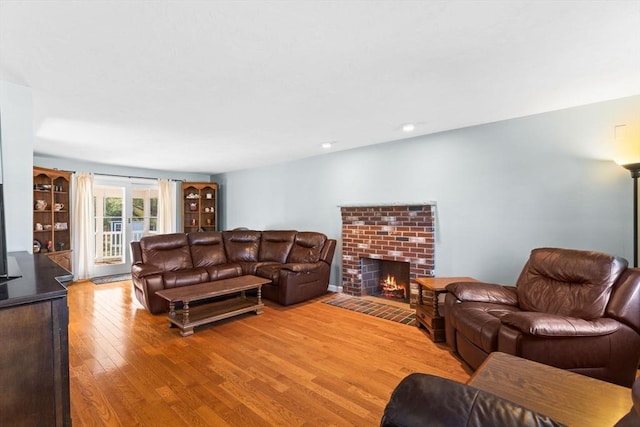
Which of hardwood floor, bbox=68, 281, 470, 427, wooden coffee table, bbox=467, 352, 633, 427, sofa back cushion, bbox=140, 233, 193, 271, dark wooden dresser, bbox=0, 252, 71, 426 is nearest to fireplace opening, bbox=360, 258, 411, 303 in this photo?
hardwood floor, bbox=68, 281, 470, 427

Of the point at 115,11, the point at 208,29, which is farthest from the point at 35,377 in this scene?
the point at 208,29

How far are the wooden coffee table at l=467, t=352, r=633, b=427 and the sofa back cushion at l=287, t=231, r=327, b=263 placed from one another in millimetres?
3396

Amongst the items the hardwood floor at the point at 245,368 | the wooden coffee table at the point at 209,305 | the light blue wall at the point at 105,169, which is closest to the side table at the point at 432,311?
the hardwood floor at the point at 245,368

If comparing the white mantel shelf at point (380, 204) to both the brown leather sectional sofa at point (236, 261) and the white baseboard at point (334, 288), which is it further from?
the white baseboard at point (334, 288)

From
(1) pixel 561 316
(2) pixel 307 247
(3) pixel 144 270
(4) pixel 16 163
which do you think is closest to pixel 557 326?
(1) pixel 561 316

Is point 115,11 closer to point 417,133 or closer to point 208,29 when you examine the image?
point 208,29

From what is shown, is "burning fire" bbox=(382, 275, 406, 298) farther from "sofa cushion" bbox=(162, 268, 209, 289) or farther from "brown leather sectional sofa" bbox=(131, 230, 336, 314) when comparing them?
"sofa cushion" bbox=(162, 268, 209, 289)

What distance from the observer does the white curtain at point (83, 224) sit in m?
5.42

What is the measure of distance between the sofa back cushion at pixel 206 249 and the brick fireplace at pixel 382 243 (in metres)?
2.04

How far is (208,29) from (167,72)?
69 centimetres

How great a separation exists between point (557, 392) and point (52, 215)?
6.65m

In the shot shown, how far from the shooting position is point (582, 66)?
2.08 m

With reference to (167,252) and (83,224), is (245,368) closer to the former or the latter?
(167,252)

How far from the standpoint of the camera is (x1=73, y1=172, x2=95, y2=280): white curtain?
5418 mm
